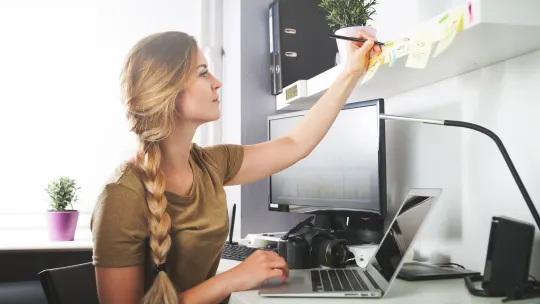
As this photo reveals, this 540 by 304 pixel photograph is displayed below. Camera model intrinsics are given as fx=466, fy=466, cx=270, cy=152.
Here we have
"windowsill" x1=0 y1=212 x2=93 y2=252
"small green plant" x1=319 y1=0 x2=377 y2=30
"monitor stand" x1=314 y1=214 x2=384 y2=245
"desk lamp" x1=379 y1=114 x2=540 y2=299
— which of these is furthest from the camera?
"windowsill" x1=0 y1=212 x2=93 y2=252

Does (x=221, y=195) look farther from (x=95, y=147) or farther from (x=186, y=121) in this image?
(x=95, y=147)

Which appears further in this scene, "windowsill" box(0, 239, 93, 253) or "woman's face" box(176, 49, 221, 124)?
"windowsill" box(0, 239, 93, 253)

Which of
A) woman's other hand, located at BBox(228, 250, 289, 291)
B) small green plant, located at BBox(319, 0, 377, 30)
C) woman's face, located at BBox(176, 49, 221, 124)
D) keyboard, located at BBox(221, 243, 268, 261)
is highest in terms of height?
small green plant, located at BBox(319, 0, 377, 30)

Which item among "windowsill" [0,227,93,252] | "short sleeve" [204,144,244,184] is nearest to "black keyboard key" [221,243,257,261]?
"short sleeve" [204,144,244,184]

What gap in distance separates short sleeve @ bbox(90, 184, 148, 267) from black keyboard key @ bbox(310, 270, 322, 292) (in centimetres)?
38

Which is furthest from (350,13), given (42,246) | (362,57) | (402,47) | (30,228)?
(30,228)

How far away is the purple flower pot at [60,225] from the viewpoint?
206cm

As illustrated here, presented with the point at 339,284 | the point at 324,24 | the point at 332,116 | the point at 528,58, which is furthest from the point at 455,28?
the point at 324,24

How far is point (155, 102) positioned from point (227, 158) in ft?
1.04

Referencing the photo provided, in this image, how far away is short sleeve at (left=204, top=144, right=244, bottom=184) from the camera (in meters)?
1.28

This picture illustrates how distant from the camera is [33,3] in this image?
229 centimetres

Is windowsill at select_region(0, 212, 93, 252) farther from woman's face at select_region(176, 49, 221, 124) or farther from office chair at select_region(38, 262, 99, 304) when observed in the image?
woman's face at select_region(176, 49, 221, 124)

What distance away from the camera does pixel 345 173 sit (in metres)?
1.52

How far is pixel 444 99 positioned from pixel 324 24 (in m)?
0.91
